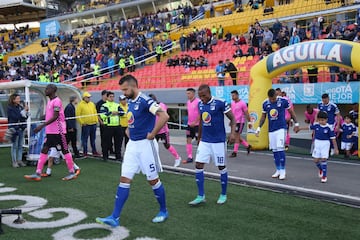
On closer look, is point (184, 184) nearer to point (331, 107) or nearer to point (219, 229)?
point (219, 229)

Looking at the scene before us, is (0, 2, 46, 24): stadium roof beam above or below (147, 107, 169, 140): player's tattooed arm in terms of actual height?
above

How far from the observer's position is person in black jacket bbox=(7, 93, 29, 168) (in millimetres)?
9922

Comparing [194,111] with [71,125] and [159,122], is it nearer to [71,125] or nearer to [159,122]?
[71,125]

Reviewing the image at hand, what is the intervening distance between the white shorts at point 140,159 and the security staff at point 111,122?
548cm

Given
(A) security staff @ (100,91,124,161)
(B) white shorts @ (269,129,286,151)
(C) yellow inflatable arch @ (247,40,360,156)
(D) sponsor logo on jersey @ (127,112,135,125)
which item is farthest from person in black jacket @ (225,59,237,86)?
(D) sponsor logo on jersey @ (127,112,135,125)

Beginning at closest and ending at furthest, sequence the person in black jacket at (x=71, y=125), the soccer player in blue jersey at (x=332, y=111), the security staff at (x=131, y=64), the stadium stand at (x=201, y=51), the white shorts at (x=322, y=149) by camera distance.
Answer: the white shorts at (x=322, y=149) → the soccer player in blue jersey at (x=332, y=111) → the person in black jacket at (x=71, y=125) → the stadium stand at (x=201, y=51) → the security staff at (x=131, y=64)

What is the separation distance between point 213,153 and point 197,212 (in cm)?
100

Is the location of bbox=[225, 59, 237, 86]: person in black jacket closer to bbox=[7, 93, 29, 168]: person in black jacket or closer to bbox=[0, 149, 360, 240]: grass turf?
bbox=[7, 93, 29, 168]: person in black jacket

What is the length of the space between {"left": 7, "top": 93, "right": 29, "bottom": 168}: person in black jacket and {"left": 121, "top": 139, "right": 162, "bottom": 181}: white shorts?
571cm

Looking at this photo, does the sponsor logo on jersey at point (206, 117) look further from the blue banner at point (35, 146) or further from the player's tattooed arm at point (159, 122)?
the blue banner at point (35, 146)

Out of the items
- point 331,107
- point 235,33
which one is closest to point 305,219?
point 331,107

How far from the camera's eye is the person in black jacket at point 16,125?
9922mm

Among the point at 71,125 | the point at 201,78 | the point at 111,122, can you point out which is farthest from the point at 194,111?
the point at 201,78

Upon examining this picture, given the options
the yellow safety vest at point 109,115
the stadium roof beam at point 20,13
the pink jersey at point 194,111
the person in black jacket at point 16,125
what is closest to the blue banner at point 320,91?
the pink jersey at point 194,111
